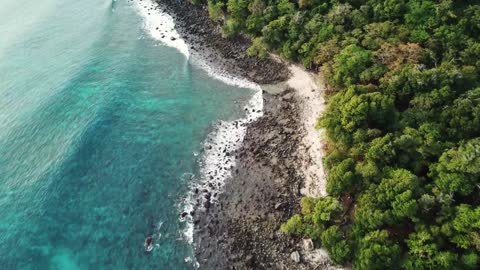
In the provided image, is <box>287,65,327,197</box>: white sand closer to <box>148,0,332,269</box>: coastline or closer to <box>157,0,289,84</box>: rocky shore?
<box>148,0,332,269</box>: coastline

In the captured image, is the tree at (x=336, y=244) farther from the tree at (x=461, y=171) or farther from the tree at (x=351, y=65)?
the tree at (x=351, y=65)

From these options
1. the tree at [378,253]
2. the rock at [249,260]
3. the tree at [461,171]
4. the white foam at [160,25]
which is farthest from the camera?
the white foam at [160,25]

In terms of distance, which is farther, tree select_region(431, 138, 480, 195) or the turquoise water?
the turquoise water

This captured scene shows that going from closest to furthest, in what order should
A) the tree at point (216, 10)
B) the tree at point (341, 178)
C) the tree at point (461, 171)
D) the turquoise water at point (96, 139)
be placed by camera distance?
the tree at point (461, 171) < the tree at point (341, 178) < the turquoise water at point (96, 139) < the tree at point (216, 10)

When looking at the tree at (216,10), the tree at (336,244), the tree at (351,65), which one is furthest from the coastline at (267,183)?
the tree at (216,10)

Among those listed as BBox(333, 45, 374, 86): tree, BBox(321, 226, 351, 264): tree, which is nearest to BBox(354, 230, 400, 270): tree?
BBox(321, 226, 351, 264): tree
